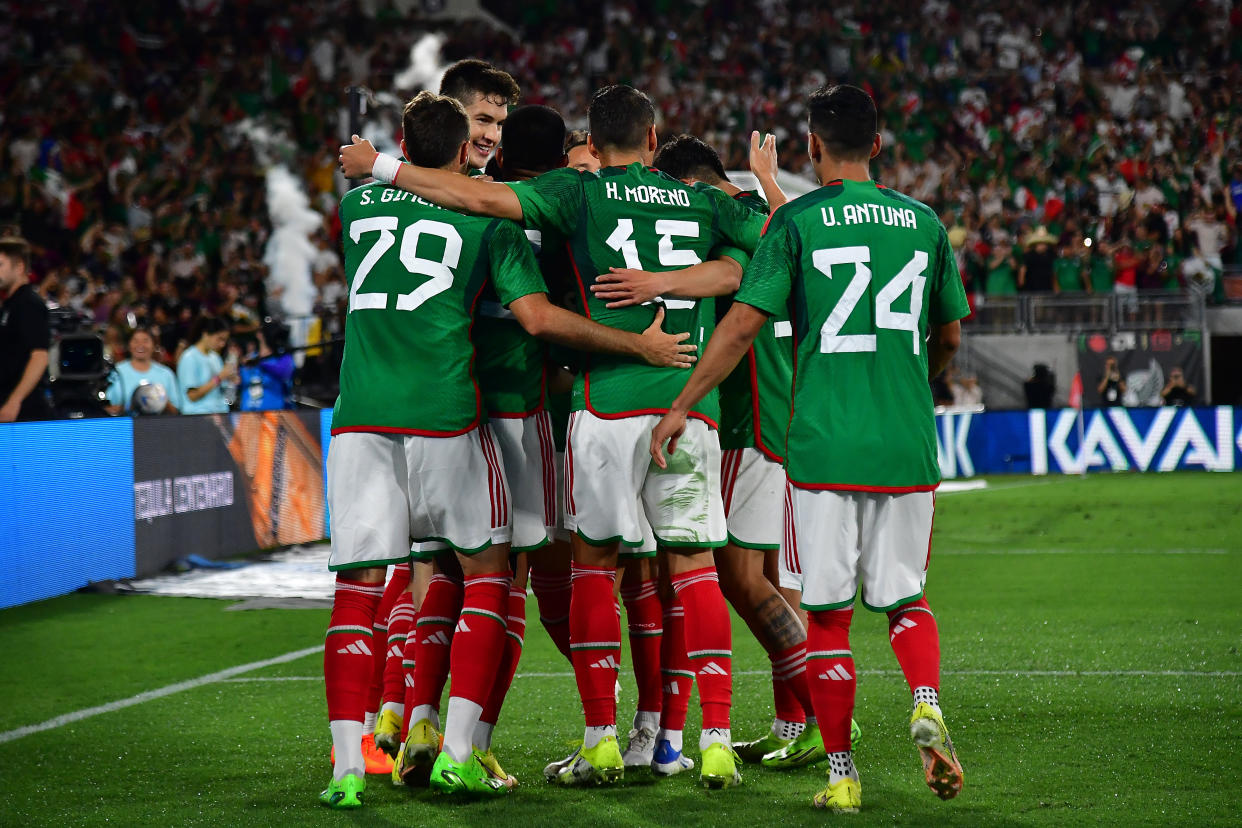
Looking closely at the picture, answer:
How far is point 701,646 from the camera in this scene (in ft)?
15.7

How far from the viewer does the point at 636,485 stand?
4742 millimetres

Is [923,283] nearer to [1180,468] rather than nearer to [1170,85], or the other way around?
[1180,468]

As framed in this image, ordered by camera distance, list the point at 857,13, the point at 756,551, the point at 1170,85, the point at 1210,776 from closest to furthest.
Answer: the point at 1210,776, the point at 756,551, the point at 1170,85, the point at 857,13

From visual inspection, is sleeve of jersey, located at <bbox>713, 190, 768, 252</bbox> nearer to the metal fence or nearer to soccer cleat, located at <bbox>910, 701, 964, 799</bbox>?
soccer cleat, located at <bbox>910, 701, 964, 799</bbox>

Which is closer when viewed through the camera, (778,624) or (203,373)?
(778,624)

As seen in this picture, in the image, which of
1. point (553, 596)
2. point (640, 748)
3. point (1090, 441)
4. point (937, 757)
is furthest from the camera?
point (1090, 441)

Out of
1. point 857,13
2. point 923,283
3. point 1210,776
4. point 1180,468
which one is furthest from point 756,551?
point 857,13

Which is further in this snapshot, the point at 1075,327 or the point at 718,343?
the point at 1075,327

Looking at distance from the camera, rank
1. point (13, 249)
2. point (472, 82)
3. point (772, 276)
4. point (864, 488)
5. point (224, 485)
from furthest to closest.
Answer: point (224, 485), point (13, 249), point (472, 82), point (772, 276), point (864, 488)

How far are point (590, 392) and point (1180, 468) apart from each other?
55.4 feet

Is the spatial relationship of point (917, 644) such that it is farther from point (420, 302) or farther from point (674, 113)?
point (674, 113)

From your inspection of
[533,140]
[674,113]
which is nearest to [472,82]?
[533,140]

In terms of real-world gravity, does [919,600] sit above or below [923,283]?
A: below

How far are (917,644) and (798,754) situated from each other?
99 centimetres
